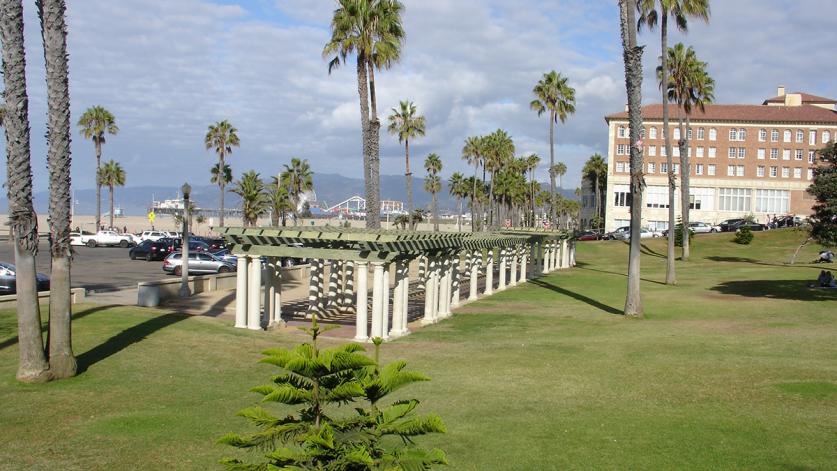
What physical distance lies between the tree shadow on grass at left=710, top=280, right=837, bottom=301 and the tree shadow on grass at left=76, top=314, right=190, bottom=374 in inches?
928

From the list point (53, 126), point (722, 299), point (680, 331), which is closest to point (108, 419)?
point (53, 126)

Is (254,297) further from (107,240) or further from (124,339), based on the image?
(107,240)

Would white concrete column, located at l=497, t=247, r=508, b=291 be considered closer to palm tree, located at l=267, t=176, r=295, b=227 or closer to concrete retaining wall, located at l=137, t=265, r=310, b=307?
concrete retaining wall, located at l=137, t=265, r=310, b=307

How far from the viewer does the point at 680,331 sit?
71.7ft

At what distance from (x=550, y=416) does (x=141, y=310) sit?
14.9 metres

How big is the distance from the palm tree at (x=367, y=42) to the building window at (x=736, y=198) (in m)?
76.9

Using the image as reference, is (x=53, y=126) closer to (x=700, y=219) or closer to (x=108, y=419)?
(x=108, y=419)

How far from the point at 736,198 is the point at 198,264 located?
77678mm

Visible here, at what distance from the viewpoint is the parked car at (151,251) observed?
52.4 meters

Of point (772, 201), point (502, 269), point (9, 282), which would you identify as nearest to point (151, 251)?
point (9, 282)

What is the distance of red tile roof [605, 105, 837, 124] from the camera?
9431 centimetres

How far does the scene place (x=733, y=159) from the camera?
96.6 meters

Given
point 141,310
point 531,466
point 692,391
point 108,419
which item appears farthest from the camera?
point 141,310

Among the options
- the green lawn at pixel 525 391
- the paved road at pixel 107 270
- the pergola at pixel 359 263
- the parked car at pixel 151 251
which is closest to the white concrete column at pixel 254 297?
the pergola at pixel 359 263
